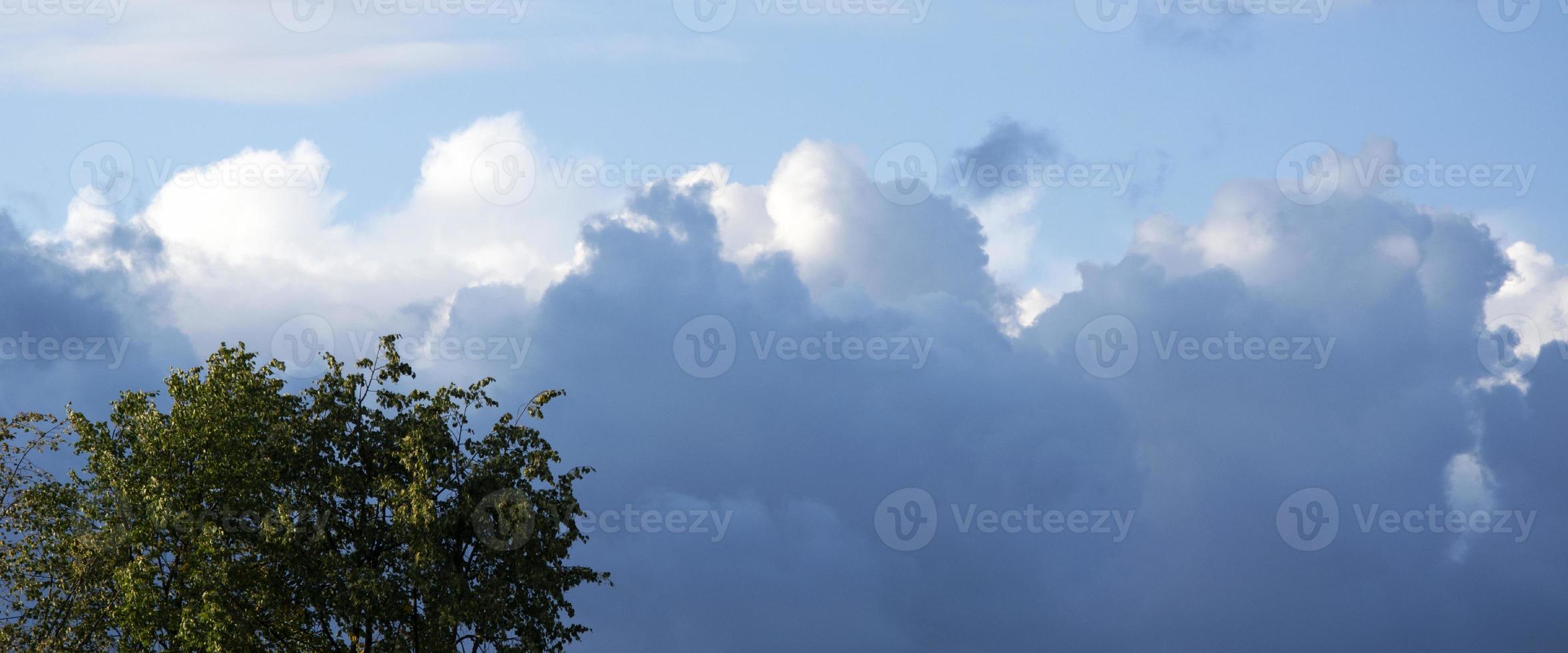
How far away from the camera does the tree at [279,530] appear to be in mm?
33500

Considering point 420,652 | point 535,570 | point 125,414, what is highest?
point 125,414

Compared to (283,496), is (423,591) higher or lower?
lower

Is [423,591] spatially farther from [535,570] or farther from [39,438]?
[39,438]

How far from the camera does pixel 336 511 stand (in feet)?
119

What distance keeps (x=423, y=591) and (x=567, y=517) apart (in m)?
4.25

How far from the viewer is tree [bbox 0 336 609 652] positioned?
→ 1319 inches

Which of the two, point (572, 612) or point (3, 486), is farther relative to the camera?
point (572, 612)

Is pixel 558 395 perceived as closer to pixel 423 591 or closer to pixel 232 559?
pixel 423 591

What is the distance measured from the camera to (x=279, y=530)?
34062 millimetres

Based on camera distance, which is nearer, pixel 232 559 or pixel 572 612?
pixel 232 559

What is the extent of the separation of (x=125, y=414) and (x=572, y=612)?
473 inches

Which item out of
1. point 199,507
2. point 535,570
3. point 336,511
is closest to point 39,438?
point 199,507

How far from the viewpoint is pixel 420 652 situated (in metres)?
34.2

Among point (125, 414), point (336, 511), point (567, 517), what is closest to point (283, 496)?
point (336, 511)
